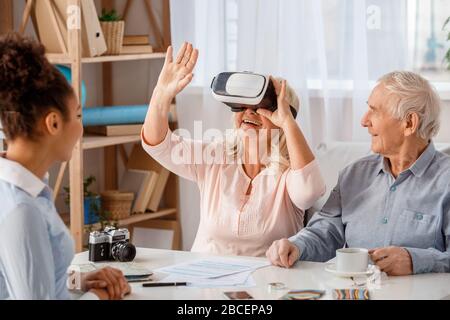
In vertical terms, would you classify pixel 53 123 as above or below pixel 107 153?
above

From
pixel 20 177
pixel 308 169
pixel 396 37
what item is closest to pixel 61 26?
pixel 396 37

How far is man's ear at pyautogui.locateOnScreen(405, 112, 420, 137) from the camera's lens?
91.0 inches

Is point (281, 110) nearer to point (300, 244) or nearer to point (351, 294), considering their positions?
point (300, 244)

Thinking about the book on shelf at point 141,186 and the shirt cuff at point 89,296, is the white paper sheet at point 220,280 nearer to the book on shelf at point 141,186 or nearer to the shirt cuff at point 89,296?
the shirt cuff at point 89,296

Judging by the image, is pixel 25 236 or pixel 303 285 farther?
pixel 303 285

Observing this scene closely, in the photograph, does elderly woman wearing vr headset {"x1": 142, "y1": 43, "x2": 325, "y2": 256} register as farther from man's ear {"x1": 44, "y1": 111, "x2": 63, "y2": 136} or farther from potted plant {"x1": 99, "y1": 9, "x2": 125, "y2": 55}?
potted plant {"x1": 99, "y1": 9, "x2": 125, "y2": 55}

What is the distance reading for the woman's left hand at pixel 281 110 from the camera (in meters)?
2.37

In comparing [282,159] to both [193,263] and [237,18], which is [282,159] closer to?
[193,263]

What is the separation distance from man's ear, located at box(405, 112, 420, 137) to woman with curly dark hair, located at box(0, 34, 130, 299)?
1.07 meters

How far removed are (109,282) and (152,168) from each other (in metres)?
Answer: 2.19

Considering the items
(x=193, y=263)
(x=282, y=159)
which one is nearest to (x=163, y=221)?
(x=282, y=159)

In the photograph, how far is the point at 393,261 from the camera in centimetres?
200

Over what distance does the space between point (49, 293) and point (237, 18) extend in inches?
93.1

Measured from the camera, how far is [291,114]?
2418mm
